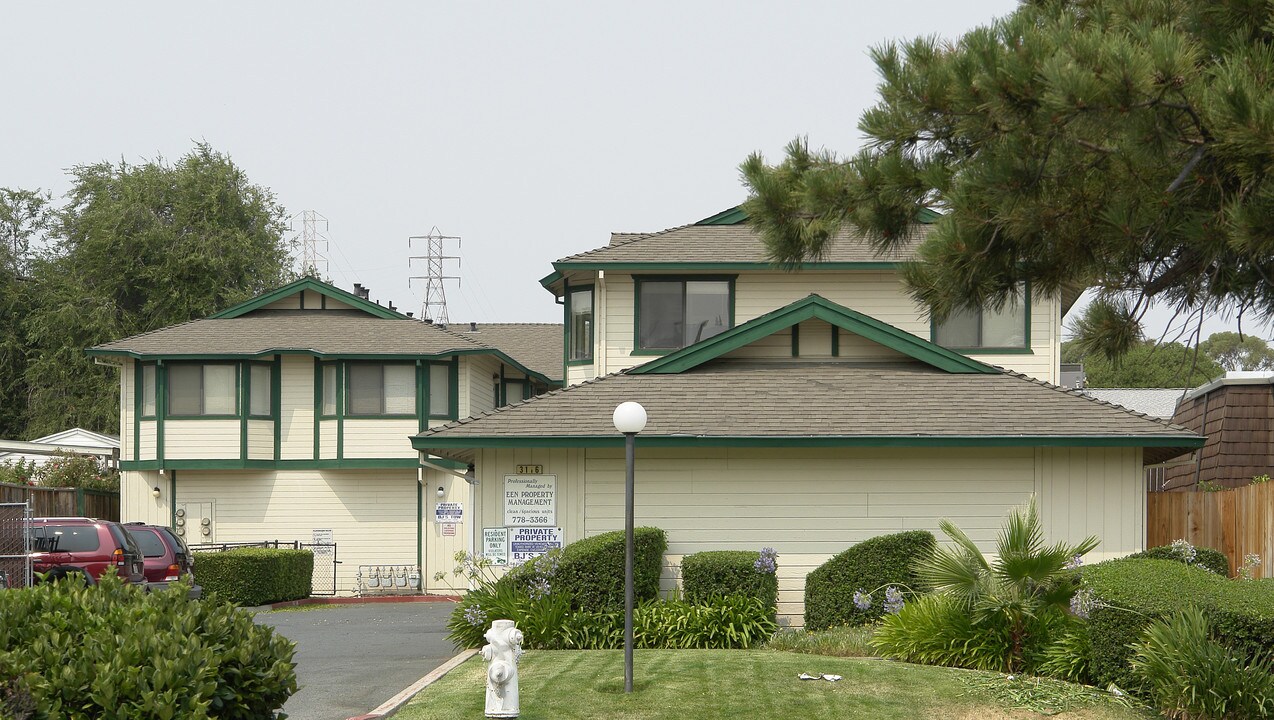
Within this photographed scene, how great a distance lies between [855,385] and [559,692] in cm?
898

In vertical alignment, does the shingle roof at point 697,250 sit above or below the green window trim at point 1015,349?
above

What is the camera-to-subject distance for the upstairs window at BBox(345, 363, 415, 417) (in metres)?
33.4

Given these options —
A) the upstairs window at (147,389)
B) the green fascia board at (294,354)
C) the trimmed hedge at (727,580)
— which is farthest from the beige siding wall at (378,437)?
the trimmed hedge at (727,580)

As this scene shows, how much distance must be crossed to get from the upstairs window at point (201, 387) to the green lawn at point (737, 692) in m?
20.3

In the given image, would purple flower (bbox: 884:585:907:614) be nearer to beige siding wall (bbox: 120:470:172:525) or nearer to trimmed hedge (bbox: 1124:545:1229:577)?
trimmed hedge (bbox: 1124:545:1229:577)

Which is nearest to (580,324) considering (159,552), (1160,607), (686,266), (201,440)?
(686,266)

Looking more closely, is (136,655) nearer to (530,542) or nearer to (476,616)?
(476,616)

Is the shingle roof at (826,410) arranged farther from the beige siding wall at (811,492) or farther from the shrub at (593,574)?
the shrub at (593,574)

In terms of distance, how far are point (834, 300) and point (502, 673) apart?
15450 mm

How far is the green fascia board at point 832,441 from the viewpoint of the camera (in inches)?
720

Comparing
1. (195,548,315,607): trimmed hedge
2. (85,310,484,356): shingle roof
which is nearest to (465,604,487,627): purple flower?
(195,548,315,607): trimmed hedge

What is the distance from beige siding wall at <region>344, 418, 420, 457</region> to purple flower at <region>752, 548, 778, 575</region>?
17.0 meters

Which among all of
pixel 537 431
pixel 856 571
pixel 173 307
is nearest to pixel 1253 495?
pixel 856 571

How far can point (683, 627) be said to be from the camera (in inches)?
655
